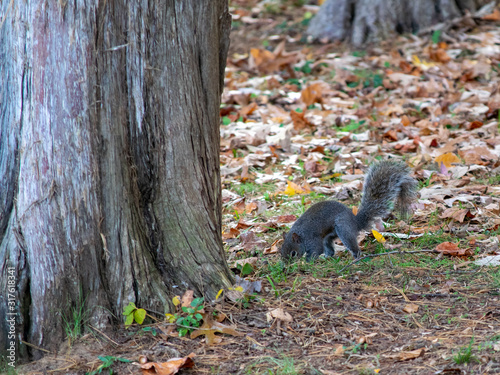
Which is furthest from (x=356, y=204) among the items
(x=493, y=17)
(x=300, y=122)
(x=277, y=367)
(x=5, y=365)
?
(x=493, y=17)

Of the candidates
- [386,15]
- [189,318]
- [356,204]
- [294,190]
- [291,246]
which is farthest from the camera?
[386,15]

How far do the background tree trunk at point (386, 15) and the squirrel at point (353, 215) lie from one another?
19.9ft

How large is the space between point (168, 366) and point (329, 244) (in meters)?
2.18

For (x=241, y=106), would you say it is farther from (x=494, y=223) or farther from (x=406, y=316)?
(x=406, y=316)

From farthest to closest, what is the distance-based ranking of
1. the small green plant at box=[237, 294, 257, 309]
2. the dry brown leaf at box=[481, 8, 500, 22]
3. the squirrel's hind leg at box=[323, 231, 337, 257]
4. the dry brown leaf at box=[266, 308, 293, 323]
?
the dry brown leaf at box=[481, 8, 500, 22], the squirrel's hind leg at box=[323, 231, 337, 257], the small green plant at box=[237, 294, 257, 309], the dry brown leaf at box=[266, 308, 293, 323]

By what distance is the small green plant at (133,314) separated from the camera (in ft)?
8.82

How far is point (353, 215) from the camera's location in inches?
162

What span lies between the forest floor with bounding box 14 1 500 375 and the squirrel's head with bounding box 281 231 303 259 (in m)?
0.11

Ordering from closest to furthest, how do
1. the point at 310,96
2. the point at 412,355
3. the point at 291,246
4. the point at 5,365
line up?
the point at 412,355
the point at 5,365
the point at 291,246
the point at 310,96

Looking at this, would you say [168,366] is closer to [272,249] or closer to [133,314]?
[133,314]

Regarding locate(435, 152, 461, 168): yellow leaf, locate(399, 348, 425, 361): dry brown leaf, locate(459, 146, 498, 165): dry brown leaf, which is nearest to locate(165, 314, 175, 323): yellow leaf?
locate(399, 348, 425, 361): dry brown leaf

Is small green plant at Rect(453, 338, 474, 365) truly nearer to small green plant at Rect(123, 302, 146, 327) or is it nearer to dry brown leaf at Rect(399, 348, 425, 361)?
dry brown leaf at Rect(399, 348, 425, 361)

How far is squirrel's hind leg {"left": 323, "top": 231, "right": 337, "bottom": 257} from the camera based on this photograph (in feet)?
13.8

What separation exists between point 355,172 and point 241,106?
8.80 feet
